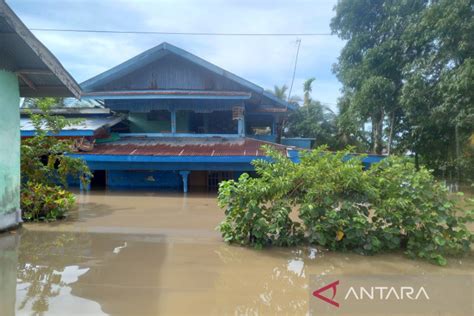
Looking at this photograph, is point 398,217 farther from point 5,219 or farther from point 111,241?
point 5,219

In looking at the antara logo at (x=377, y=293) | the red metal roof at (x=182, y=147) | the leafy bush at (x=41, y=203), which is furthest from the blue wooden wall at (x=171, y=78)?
the antara logo at (x=377, y=293)

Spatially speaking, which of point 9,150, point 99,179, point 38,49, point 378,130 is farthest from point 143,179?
point 378,130

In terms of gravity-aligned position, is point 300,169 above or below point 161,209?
above

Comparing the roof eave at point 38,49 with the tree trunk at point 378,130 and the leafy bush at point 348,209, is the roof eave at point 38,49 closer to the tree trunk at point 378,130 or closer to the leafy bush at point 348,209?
the leafy bush at point 348,209

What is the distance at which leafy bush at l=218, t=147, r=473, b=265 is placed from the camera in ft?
18.4

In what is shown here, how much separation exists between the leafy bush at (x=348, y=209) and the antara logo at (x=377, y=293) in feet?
4.10

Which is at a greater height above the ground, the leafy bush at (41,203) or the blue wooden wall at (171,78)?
the blue wooden wall at (171,78)

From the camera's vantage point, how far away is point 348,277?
4805 mm

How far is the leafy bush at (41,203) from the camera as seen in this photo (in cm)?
809

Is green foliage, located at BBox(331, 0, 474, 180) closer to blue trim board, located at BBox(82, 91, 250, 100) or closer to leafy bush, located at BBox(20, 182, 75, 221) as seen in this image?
blue trim board, located at BBox(82, 91, 250, 100)

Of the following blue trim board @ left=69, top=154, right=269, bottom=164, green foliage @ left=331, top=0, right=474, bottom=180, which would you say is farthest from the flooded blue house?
green foliage @ left=331, top=0, right=474, bottom=180

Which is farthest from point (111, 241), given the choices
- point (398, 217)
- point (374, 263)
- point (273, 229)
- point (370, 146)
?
point (370, 146)

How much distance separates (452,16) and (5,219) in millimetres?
14656

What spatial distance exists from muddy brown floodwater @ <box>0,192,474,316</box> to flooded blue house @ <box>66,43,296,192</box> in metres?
5.69
